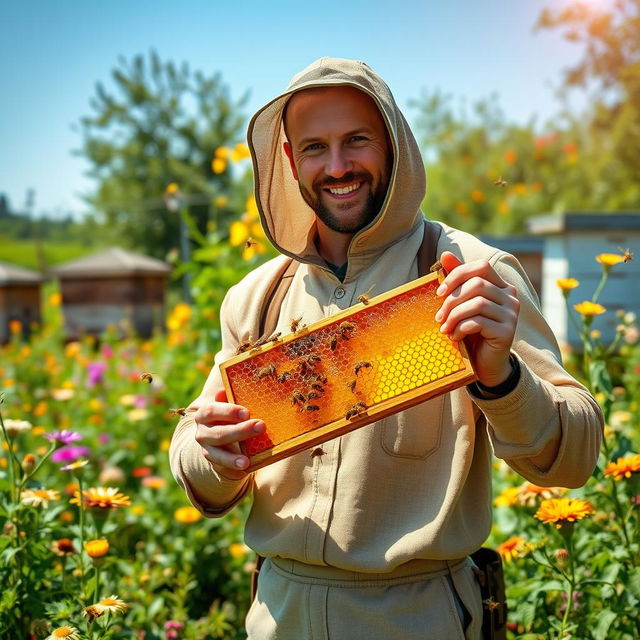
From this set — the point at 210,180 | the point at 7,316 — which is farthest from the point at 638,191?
the point at 210,180

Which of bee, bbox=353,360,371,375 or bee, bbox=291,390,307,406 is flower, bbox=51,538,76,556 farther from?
bee, bbox=353,360,371,375

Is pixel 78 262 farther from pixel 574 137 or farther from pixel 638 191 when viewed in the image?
pixel 574 137

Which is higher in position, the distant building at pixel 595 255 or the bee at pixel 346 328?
the distant building at pixel 595 255

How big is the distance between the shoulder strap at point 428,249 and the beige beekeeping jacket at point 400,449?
0.07ft

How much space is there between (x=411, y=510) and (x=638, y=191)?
10697 millimetres

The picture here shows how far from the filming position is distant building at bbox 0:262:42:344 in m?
8.58

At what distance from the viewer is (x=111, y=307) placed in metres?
9.15

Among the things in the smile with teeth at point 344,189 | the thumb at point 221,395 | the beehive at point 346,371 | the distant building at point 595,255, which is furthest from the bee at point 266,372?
the distant building at point 595,255

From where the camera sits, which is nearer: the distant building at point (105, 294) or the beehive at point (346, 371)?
the beehive at point (346, 371)

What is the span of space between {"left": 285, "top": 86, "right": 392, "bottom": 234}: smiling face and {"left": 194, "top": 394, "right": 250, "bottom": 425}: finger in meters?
0.53

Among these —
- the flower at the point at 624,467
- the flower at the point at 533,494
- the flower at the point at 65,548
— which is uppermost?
the flower at the point at 624,467

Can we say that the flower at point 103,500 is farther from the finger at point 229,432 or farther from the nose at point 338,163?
the nose at point 338,163

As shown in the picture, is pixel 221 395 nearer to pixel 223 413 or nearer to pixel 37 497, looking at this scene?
pixel 223 413

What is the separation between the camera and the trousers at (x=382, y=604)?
1.54 metres
